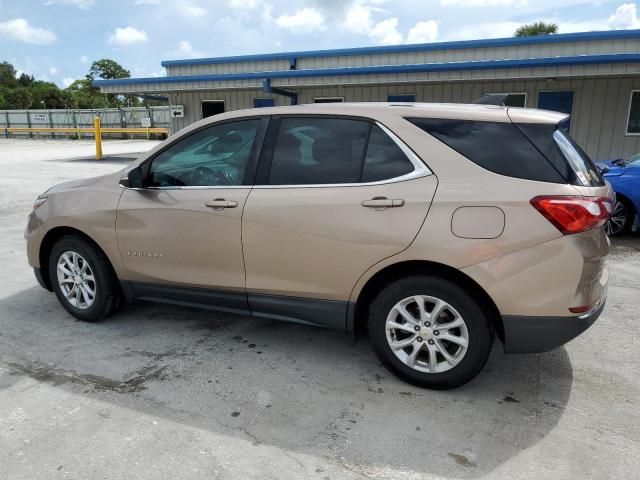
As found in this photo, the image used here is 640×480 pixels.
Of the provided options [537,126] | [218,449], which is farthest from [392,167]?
[218,449]

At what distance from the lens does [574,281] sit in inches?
107

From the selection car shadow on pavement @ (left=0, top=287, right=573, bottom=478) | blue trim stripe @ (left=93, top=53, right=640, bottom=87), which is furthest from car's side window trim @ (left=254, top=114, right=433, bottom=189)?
blue trim stripe @ (left=93, top=53, right=640, bottom=87)

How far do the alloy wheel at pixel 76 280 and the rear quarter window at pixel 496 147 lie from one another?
9.57 feet

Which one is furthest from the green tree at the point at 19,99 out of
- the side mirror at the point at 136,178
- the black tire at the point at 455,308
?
the black tire at the point at 455,308

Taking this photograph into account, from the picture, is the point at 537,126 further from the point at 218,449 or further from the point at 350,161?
the point at 218,449

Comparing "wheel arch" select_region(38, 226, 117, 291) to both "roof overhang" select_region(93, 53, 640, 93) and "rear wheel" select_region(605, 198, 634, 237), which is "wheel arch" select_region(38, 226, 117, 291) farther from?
"roof overhang" select_region(93, 53, 640, 93)

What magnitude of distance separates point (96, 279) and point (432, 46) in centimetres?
1392

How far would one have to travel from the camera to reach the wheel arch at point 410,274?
2945 millimetres

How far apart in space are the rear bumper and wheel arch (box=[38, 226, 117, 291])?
3.03 metres

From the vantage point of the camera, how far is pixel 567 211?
2.69m

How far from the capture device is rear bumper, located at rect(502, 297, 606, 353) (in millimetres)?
2793

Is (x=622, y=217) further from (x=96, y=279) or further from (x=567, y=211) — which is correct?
(x=96, y=279)

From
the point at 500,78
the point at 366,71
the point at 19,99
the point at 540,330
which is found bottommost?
the point at 540,330

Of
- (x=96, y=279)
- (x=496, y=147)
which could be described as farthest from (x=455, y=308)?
(x=96, y=279)
